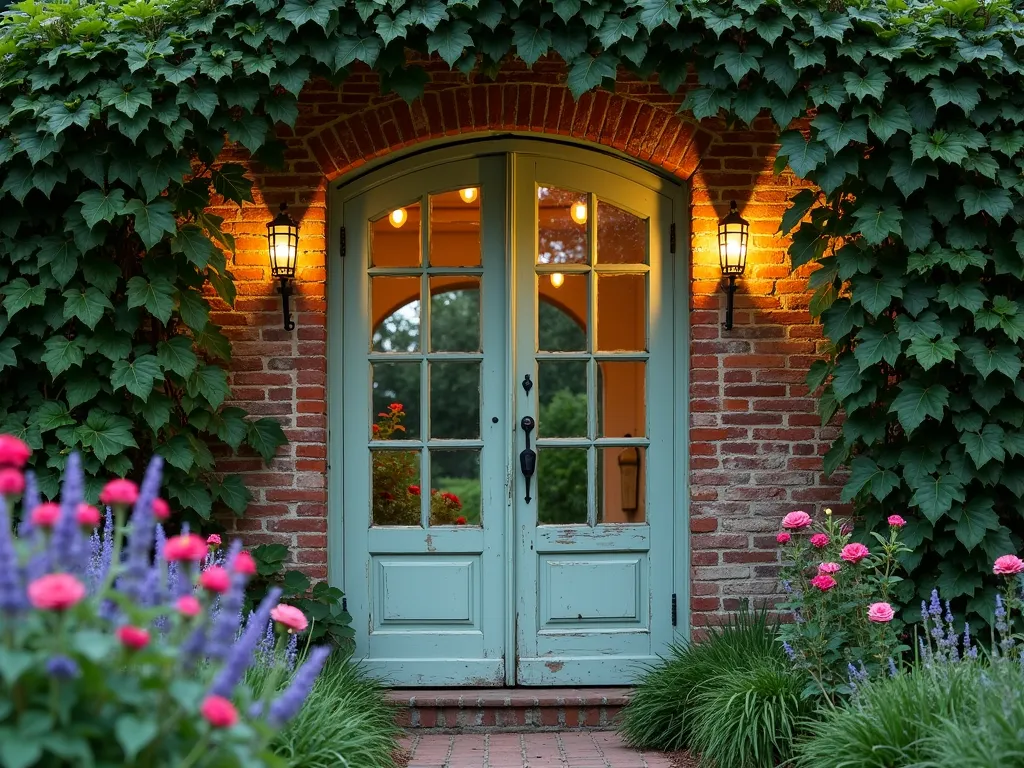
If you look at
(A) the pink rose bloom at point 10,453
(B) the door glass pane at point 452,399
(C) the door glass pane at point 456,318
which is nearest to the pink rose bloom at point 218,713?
(A) the pink rose bloom at point 10,453

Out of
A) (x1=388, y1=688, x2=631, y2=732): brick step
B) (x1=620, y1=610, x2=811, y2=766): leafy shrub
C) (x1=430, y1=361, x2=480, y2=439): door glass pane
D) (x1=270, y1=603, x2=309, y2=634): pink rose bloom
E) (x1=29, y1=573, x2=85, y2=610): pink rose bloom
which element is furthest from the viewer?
(x1=430, y1=361, x2=480, y2=439): door glass pane

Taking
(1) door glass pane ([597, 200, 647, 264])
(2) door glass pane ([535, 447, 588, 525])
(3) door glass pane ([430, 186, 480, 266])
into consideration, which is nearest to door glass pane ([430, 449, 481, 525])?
(2) door glass pane ([535, 447, 588, 525])

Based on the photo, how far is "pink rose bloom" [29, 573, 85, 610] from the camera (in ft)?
4.82

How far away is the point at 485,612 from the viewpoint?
16.0 feet

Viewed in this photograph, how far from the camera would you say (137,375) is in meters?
4.23

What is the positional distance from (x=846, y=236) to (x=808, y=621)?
1696 millimetres

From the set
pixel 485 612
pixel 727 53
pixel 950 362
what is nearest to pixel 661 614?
pixel 485 612

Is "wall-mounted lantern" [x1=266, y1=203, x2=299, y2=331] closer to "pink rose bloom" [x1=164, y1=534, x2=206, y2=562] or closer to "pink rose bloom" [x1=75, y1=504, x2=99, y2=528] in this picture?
"pink rose bloom" [x1=75, y1=504, x2=99, y2=528]

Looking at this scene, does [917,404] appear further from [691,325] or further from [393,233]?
[393,233]

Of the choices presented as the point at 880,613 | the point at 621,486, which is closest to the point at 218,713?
the point at 880,613

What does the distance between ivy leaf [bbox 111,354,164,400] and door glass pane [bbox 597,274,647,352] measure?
207cm

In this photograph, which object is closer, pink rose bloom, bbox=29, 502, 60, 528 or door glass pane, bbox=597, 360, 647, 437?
pink rose bloom, bbox=29, 502, 60, 528

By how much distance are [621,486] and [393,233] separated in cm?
168

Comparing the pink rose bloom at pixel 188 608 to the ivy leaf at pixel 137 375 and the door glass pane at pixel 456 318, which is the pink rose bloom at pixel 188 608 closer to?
the ivy leaf at pixel 137 375
